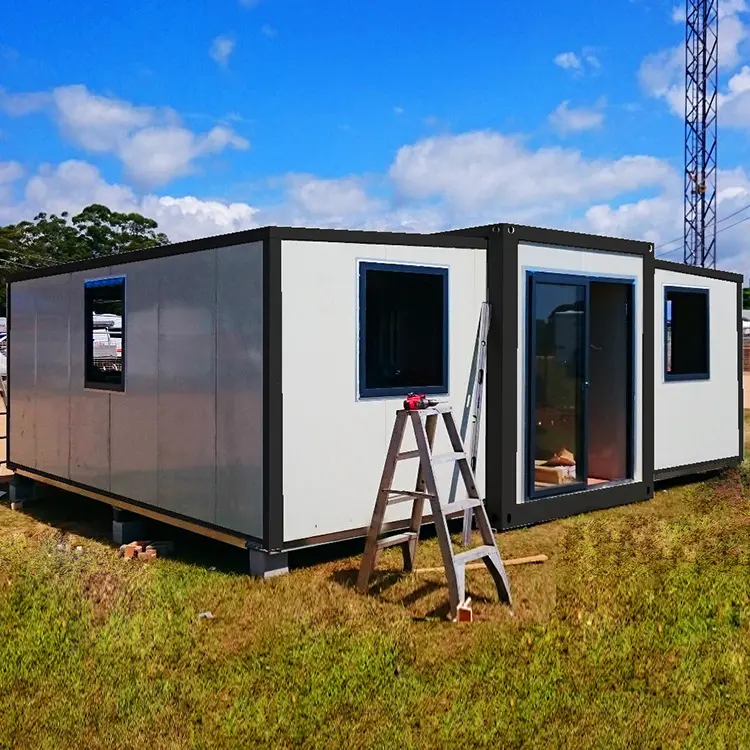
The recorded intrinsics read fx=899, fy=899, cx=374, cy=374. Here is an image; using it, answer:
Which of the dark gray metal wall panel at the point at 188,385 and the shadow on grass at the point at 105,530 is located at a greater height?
the dark gray metal wall panel at the point at 188,385

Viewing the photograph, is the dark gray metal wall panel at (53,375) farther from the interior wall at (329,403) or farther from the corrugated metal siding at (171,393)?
the interior wall at (329,403)

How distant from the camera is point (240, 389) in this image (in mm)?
6348

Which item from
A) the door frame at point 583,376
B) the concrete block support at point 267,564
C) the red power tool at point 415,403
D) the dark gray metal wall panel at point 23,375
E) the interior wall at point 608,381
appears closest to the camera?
the red power tool at point 415,403

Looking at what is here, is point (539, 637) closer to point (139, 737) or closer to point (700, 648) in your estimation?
point (700, 648)

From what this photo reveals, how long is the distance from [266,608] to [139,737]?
1753 mm

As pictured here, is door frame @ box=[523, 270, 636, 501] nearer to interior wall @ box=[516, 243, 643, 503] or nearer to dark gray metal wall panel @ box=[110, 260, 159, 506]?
interior wall @ box=[516, 243, 643, 503]

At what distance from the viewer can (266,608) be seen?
5.46m

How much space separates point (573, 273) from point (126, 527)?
4.34 m

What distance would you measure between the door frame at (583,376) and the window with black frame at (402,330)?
32.2 inches

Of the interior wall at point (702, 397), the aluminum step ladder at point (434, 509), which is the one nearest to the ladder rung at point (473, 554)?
the aluminum step ladder at point (434, 509)

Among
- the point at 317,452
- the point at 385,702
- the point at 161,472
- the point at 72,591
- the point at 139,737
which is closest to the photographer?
the point at 139,737

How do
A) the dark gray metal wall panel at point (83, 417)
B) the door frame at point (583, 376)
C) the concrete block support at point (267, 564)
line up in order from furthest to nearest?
the dark gray metal wall panel at point (83, 417), the door frame at point (583, 376), the concrete block support at point (267, 564)

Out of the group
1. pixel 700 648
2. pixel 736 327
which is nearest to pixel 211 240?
pixel 700 648

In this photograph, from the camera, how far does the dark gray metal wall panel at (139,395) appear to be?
7.27 metres
